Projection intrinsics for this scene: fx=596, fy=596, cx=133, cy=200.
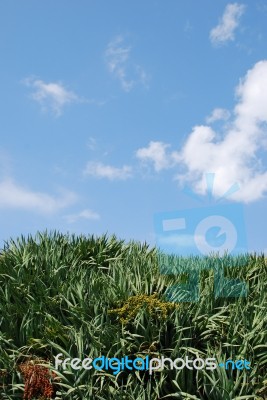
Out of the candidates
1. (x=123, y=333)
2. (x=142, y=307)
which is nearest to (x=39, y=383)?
(x=123, y=333)

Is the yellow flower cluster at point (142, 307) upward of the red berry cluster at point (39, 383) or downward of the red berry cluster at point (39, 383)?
upward

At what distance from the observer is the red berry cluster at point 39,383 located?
6660mm

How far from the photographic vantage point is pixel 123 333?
699 centimetres

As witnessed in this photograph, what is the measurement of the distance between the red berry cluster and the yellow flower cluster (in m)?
1.08

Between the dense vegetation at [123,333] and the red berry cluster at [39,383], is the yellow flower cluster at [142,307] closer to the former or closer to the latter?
the dense vegetation at [123,333]

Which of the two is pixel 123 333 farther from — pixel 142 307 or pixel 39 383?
pixel 39 383

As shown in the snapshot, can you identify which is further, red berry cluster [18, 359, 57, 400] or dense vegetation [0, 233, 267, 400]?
Result: red berry cluster [18, 359, 57, 400]

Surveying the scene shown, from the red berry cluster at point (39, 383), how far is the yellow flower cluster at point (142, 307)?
3.54 feet

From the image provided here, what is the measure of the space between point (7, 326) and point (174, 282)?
8.63 ft

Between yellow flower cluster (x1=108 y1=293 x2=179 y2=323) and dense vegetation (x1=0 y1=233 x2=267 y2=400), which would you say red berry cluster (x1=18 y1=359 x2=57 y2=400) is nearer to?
dense vegetation (x1=0 y1=233 x2=267 y2=400)

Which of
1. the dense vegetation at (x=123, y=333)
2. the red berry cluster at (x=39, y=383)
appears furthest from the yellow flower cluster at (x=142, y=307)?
the red berry cluster at (x=39, y=383)

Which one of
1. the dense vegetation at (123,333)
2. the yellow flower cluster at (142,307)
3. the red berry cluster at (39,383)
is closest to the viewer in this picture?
the dense vegetation at (123,333)

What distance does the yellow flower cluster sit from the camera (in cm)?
736

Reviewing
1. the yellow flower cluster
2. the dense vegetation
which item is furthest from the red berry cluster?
the yellow flower cluster
